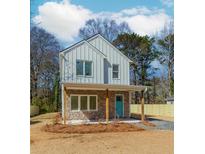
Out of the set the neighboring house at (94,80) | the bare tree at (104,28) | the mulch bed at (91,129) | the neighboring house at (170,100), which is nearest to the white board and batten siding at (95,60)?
the neighboring house at (94,80)

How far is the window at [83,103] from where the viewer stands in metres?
10.5

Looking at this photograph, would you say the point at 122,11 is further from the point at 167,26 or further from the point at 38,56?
the point at 38,56

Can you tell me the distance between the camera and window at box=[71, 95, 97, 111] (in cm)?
1053

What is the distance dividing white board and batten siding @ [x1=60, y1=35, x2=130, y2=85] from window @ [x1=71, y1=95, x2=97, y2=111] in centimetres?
59

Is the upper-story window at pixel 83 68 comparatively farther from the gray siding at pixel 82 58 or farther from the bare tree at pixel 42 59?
the bare tree at pixel 42 59

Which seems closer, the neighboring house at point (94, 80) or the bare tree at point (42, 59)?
the neighboring house at point (94, 80)

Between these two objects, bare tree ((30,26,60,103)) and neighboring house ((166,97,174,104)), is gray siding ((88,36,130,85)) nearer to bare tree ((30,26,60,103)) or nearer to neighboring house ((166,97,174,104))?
bare tree ((30,26,60,103))

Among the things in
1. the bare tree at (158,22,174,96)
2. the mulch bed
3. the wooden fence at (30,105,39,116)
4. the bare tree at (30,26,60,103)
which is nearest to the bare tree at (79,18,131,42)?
the bare tree at (30,26,60,103)

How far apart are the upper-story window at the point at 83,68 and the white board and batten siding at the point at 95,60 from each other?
0.38 feet
